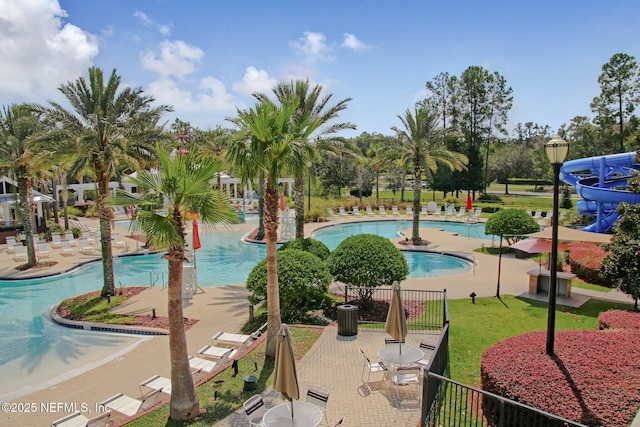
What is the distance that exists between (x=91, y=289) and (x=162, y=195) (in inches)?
591

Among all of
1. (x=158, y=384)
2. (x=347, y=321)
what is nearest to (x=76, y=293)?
(x=158, y=384)

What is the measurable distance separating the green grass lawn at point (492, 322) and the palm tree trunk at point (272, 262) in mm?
4410

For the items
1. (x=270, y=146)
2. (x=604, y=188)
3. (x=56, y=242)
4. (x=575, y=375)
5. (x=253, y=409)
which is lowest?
(x=253, y=409)

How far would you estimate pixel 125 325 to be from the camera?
47.1ft

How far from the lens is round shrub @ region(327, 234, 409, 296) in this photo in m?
14.4

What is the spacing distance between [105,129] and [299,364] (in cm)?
1160

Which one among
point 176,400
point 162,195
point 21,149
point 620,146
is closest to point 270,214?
point 162,195

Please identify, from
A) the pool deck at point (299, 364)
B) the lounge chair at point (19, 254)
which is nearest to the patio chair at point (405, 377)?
the pool deck at point (299, 364)

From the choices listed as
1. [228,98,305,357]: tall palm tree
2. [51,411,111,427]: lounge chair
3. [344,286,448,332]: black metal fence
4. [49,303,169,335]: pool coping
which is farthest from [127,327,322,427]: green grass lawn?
[49,303,169,335]: pool coping

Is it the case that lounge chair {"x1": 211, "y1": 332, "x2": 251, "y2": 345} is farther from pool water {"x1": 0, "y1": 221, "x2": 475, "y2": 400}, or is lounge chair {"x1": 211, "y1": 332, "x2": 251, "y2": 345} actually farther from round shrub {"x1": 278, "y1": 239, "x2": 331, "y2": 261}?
round shrub {"x1": 278, "y1": 239, "x2": 331, "y2": 261}

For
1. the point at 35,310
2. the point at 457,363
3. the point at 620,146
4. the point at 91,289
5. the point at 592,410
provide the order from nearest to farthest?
the point at 592,410, the point at 457,363, the point at 35,310, the point at 91,289, the point at 620,146

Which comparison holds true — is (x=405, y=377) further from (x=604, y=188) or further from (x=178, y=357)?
(x=604, y=188)

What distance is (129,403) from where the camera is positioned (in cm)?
898

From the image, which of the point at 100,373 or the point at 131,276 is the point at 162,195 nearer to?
the point at 100,373
